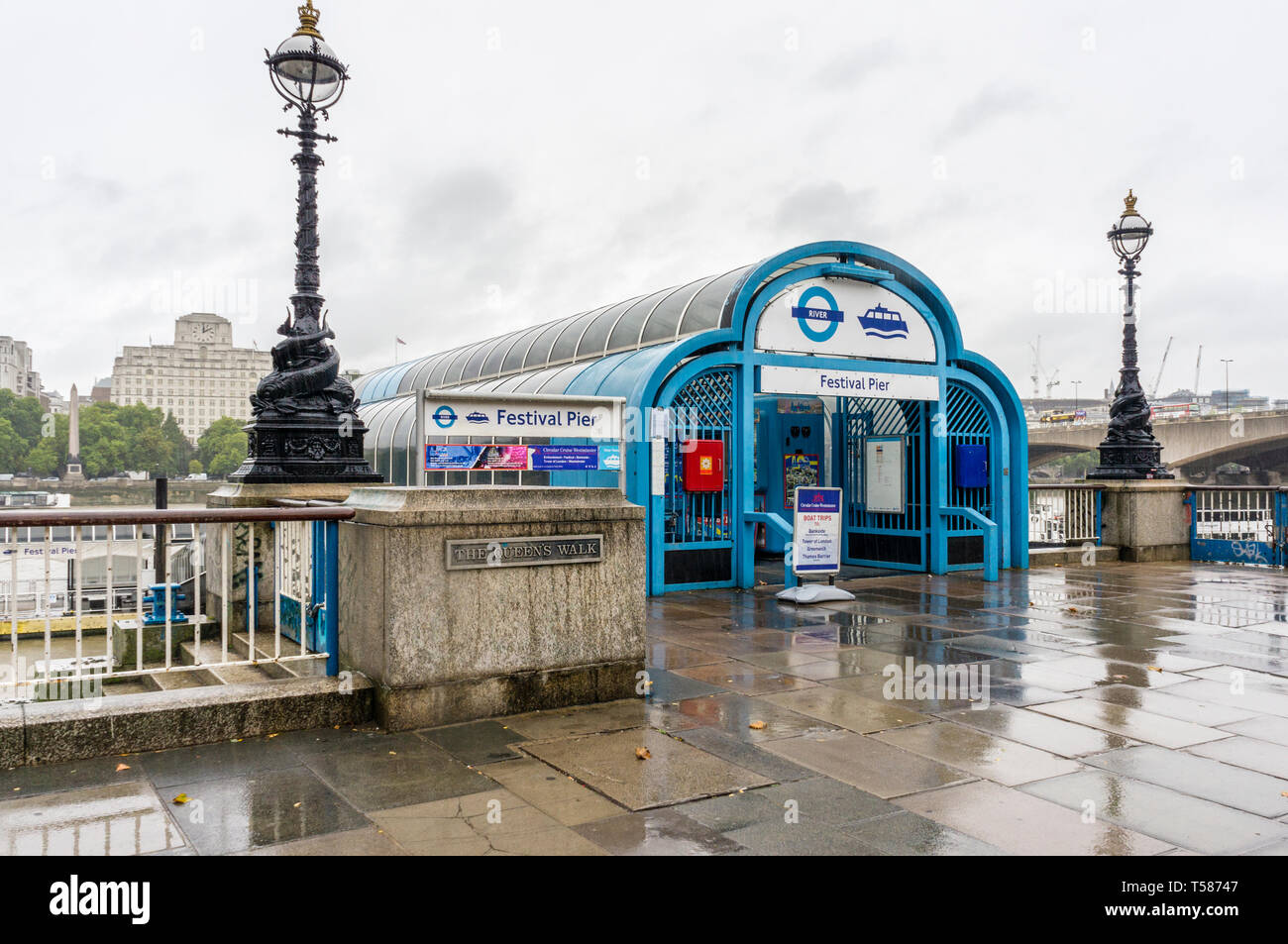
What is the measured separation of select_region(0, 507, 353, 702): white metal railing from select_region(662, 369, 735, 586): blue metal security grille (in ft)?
17.2

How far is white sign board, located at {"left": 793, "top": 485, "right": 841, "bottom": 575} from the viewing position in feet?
38.7

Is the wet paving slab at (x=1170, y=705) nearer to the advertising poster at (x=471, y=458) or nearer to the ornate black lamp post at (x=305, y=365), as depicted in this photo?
the advertising poster at (x=471, y=458)

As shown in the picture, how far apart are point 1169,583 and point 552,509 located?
11.0 m

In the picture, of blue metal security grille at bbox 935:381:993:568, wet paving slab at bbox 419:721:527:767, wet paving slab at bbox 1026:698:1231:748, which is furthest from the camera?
blue metal security grille at bbox 935:381:993:568

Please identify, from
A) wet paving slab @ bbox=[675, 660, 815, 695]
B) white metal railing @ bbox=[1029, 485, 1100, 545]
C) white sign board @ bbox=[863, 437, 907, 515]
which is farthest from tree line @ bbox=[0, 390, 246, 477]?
wet paving slab @ bbox=[675, 660, 815, 695]

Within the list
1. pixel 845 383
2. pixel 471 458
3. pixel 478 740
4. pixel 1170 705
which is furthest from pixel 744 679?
pixel 845 383

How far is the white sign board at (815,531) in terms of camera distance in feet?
38.7

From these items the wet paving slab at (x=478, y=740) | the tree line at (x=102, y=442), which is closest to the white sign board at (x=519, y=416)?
the wet paving slab at (x=478, y=740)

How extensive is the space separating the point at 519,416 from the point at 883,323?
7652mm

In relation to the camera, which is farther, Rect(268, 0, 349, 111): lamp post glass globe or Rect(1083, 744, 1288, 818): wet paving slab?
Rect(268, 0, 349, 111): lamp post glass globe

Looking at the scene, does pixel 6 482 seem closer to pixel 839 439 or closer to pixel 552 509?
pixel 839 439

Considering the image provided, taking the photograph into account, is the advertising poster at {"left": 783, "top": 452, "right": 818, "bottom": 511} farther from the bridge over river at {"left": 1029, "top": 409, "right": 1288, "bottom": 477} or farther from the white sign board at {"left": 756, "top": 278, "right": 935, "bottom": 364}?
the bridge over river at {"left": 1029, "top": 409, "right": 1288, "bottom": 477}

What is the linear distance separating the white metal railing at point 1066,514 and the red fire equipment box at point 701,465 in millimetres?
7542
